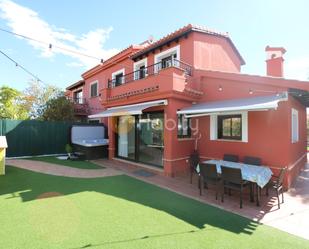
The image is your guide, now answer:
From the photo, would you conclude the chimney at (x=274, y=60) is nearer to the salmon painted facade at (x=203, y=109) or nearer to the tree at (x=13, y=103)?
the salmon painted facade at (x=203, y=109)

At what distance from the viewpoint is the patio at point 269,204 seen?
809 centimetres

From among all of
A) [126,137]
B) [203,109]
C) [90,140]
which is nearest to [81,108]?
[90,140]

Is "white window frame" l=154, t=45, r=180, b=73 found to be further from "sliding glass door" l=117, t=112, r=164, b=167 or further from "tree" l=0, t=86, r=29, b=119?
"tree" l=0, t=86, r=29, b=119

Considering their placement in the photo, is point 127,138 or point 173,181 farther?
point 127,138

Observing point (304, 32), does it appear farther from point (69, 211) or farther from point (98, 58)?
point (69, 211)

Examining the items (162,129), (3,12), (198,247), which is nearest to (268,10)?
(162,129)

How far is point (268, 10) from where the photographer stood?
16.3m

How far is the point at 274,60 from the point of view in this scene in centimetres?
1783

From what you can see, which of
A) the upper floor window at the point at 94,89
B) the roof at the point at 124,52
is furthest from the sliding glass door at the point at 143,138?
the upper floor window at the point at 94,89

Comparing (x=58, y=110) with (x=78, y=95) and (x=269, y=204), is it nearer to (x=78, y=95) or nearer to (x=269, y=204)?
(x=78, y=95)

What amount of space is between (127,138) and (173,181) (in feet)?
27.8

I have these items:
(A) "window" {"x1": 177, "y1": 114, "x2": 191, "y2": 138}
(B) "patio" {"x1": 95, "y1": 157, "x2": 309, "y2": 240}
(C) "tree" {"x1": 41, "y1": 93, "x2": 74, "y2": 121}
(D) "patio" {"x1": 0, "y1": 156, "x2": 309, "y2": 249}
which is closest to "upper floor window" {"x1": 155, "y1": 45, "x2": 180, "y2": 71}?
(A) "window" {"x1": 177, "y1": 114, "x2": 191, "y2": 138}

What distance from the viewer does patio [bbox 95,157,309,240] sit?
809 cm

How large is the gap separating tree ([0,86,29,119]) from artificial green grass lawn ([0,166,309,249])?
37994mm
